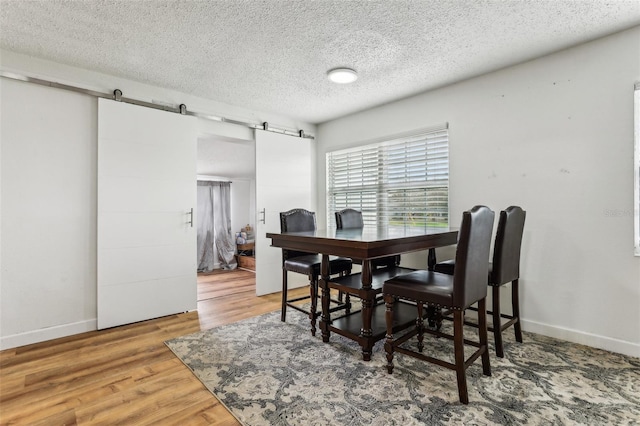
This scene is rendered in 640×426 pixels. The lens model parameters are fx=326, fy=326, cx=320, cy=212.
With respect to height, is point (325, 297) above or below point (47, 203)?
below

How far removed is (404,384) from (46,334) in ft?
9.35

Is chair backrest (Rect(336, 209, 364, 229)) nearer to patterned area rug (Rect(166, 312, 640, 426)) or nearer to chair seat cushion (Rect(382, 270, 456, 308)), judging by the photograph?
patterned area rug (Rect(166, 312, 640, 426))

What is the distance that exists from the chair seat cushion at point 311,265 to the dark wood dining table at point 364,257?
236 millimetres

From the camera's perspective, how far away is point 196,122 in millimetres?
3559

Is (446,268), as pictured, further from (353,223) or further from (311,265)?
(353,223)

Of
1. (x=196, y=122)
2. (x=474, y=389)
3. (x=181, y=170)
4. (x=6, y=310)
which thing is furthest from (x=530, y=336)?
(x=6, y=310)

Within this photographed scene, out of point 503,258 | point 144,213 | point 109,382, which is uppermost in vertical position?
point 144,213

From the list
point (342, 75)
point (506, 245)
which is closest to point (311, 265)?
point (506, 245)

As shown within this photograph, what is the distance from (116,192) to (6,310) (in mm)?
1192

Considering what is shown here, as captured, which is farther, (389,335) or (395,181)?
(395,181)

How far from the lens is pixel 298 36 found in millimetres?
2357

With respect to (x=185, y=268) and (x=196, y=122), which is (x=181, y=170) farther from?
(x=185, y=268)

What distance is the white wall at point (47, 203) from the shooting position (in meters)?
2.53

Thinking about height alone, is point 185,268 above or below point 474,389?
above
